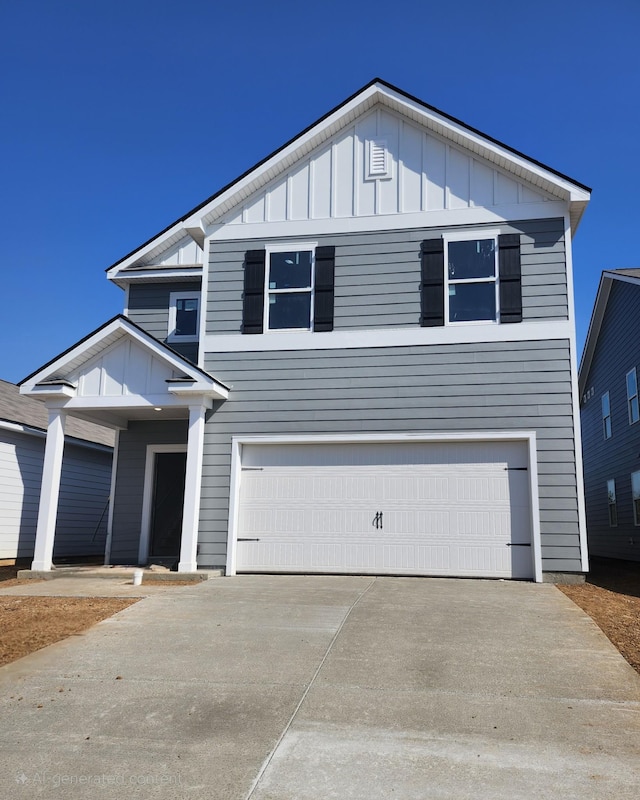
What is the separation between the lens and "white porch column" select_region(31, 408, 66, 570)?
11.0 m

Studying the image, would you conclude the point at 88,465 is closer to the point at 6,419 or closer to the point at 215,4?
the point at 6,419

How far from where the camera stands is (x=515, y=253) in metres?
11.1

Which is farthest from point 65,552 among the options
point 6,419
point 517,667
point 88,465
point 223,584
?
point 517,667

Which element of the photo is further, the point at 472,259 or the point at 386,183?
the point at 386,183

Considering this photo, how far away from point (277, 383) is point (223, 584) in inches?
139

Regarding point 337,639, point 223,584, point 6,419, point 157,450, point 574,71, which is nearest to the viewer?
point 337,639

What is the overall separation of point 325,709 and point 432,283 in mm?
8144

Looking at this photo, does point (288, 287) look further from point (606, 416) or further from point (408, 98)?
point (606, 416)

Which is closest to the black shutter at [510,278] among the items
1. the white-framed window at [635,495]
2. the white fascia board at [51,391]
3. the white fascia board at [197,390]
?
the white fascia board at [197,390]

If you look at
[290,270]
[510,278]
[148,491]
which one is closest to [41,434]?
[148,491]

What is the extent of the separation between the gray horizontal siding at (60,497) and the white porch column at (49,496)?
3.77m

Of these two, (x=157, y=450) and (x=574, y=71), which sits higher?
(x=574, y=71)

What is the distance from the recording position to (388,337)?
11273mm

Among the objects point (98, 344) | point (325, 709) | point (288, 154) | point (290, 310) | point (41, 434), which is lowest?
point (325, 709)
